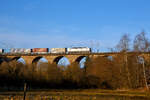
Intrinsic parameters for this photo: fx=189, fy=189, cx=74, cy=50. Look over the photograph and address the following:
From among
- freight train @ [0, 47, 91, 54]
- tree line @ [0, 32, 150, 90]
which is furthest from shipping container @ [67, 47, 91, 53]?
tree line @ [0, 32, 150, 90]

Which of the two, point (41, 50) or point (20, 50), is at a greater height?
point (20, 50)

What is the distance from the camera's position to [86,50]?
54531 mm

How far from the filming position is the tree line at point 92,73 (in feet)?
90.0

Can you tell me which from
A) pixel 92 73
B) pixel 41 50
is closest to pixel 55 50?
pixel 41 50

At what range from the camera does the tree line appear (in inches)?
1080

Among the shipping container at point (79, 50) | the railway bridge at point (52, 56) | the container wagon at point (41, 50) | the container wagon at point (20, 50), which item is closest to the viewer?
the railway bridge at point (52, 56)

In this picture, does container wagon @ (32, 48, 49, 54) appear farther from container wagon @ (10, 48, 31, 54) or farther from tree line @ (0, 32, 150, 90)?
tree line @ (0, 32, 150, 90)

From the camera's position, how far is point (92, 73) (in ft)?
125

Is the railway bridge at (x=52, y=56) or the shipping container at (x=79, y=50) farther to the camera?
the shipping container at (x=79, y=50)

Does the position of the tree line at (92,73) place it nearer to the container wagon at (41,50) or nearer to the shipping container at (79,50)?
the shipping container at (79,50)

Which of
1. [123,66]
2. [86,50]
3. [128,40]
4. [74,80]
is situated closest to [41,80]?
[74,80]

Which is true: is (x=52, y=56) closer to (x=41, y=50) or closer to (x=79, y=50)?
(x=79, y=50)

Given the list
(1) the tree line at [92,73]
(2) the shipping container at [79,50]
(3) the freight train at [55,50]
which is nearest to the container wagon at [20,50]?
(3) the freight train at [55,50]

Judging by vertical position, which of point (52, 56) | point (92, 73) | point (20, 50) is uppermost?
point (20, 50)
